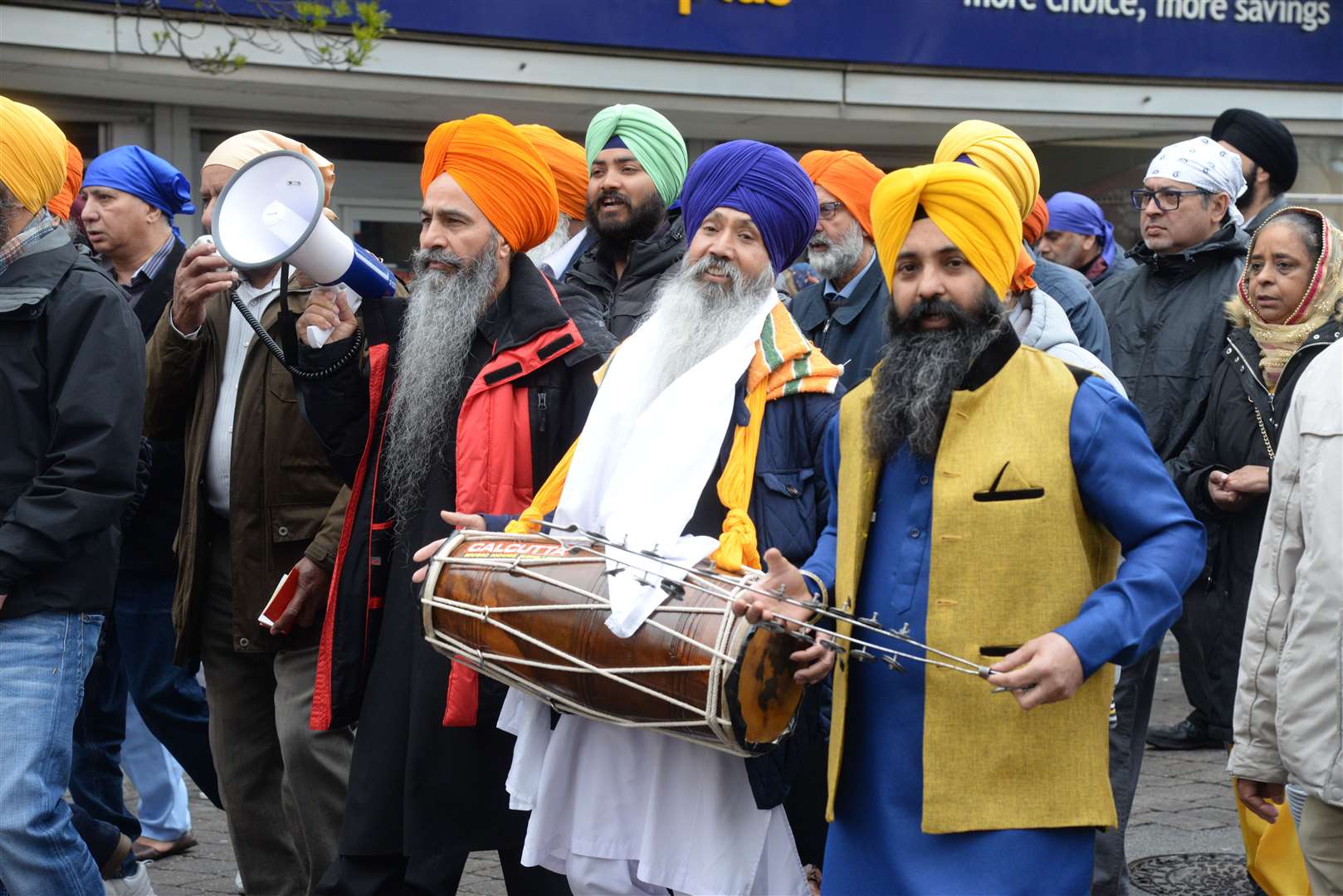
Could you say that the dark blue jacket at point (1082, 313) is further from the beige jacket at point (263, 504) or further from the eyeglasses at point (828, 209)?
the beige jacket at point (263, 504)

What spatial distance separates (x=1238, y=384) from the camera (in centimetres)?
580

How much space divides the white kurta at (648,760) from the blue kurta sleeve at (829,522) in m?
0.26

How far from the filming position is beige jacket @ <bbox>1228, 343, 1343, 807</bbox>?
11.0 feet

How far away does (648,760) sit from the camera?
4035 mm

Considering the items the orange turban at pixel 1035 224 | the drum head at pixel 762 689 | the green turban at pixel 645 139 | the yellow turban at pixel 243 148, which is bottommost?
the drum head at pixel 762 689

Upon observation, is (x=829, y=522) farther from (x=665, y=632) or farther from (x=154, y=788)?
(x=154, y=788)

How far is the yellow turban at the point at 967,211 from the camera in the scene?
11.4 feet

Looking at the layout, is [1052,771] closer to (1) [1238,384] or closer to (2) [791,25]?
(1) [1238,384]

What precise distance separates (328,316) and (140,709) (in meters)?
1.95

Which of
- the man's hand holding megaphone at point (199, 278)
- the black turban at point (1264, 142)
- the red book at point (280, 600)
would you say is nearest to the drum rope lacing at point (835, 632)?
the red book at point (280, 600)

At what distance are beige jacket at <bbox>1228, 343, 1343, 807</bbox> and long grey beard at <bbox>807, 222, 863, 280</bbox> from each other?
2.63m

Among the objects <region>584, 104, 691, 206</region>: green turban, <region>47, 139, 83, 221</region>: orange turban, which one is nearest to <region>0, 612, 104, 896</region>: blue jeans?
<region>47, 139, 83, 221</region>: orange turban

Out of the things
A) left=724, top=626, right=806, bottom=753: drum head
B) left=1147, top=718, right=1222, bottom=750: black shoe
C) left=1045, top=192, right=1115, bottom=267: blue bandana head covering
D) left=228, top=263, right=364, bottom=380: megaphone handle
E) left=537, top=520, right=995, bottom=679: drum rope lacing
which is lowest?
left=1147, top=718, right=1222, bottom=750: black shoe

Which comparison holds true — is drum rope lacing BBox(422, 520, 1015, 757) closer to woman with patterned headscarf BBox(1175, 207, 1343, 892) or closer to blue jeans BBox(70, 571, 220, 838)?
blue jeans BBox(70, 571, 220, 838)
